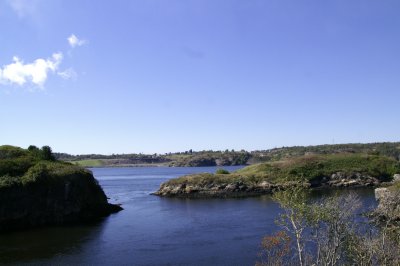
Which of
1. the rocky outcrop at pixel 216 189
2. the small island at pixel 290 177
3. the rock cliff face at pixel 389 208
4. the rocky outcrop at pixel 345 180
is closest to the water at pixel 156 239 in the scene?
the rock cliff face at pixel 389 208

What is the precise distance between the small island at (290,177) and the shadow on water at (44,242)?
45.0m

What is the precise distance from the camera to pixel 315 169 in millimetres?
124312

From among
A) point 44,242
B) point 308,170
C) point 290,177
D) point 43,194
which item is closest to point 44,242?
point 44,242

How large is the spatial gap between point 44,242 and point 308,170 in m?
85.1

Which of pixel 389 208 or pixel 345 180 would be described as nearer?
pixel 389 208

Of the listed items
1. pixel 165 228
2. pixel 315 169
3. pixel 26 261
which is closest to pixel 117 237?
pixel 165 228

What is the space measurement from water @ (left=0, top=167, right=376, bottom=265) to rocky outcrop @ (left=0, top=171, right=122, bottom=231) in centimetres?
455

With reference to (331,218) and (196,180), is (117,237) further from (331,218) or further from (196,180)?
(196,180)

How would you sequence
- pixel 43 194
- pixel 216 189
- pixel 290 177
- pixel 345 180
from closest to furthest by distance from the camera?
pixel 43 194 < pixel 216 189 < pixel 290 177 < pixel 345 180

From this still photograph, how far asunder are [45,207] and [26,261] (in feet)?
86.8

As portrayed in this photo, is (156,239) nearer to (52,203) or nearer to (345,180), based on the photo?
(52,203)

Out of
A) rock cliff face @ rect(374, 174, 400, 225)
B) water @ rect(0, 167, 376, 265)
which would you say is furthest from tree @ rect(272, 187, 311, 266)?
water @ rect(0, 167, 376, 265)

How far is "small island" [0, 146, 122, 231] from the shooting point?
221 ft

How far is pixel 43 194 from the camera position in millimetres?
71875
